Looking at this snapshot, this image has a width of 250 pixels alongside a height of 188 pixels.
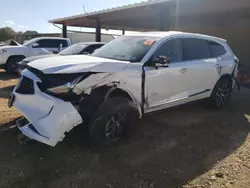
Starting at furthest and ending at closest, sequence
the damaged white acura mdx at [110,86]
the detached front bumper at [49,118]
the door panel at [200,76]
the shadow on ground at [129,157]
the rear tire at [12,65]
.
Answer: the rear tire at [12,65]
the door panel at [200,76]
the damaged white acura mdx at [110,86]
the detached front bumper at [49,118]
the shadow on ground at [129,157]

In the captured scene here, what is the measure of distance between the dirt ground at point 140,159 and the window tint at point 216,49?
1.86m

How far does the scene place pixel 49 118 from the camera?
146 inches

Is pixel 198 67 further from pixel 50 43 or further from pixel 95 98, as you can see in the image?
pixel 50 43

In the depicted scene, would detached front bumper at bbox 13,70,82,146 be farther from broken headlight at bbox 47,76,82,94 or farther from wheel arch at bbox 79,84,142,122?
wheel arch at bbox 79,84,142,122

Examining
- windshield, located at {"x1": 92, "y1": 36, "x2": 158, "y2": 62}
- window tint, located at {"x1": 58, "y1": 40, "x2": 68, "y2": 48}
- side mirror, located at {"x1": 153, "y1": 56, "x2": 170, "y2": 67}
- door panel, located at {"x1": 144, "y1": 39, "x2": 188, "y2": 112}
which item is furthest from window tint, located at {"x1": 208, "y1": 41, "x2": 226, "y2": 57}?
window tint, located at {"x1": 58, "y1": 40, "x2": 68, "y2": 48}

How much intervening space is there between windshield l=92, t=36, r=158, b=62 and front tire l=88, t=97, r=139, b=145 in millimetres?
895

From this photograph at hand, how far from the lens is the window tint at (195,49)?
226 inches

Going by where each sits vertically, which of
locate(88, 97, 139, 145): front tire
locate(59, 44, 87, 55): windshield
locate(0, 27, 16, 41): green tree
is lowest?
locate(0, 27, 16, 41): green tree

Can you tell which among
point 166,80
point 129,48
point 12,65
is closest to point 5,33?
point 12,65

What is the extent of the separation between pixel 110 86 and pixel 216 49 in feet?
11.3

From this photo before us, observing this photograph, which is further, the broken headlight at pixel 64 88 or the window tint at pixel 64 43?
the window tint at pixel 64 43

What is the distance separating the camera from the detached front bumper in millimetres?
3670

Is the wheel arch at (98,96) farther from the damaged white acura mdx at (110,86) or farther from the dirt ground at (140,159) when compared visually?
the dirt ground at (140,159)

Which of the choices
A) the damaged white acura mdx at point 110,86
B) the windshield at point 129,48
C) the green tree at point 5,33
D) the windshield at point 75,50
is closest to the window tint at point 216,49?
the damaged white acura mdx at point 110,86
